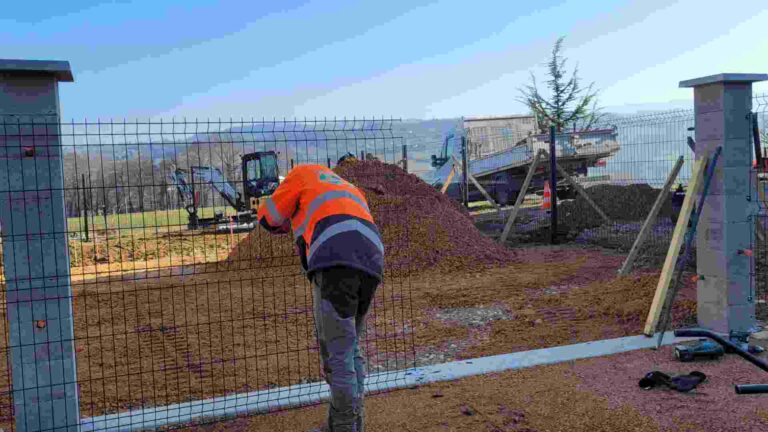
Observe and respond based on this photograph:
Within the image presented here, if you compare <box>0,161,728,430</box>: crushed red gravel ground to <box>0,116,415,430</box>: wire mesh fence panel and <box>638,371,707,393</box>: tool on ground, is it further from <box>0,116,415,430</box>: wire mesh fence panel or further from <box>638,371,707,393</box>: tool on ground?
<box>638,371,707,393</box>: tool on ground

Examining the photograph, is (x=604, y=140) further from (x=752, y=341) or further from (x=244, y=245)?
(x=752, y=341)

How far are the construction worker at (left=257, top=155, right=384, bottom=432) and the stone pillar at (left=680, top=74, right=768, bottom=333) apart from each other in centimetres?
420

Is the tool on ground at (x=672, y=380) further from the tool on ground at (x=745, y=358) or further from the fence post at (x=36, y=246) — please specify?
the fence post at (x=36, y=246)

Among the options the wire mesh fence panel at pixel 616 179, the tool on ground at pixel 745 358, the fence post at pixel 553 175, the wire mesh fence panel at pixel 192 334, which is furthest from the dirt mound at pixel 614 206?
the tool on ground at pixel 745 358

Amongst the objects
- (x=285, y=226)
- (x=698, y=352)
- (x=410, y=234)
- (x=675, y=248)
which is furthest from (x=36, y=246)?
(x=410, y=234)

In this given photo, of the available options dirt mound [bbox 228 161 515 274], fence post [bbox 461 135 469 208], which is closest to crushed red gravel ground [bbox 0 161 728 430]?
dirt mound [bbox 228 161 515 274]

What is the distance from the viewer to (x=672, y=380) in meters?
5.23

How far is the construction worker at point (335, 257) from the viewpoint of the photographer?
155 inches

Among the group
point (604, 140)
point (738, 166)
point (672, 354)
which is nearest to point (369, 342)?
point (672, 354)

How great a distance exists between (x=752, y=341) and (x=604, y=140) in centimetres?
1300

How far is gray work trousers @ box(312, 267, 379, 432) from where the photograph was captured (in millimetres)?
3988

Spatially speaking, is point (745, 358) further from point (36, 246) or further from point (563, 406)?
point (36, 246)

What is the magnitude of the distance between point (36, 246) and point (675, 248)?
18.7 ft

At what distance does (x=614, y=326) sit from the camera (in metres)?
7.31
